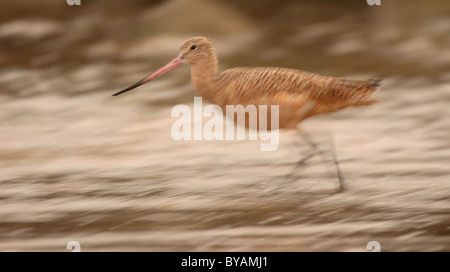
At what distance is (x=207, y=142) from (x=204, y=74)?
0.41 metres

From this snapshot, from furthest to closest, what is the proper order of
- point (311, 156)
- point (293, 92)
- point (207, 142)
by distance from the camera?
point (207, 142)
point (311, 156)
point (293, 92)

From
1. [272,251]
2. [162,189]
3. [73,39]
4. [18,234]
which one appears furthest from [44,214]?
[73,39]

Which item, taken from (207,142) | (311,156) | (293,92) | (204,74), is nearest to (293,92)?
(293,92)

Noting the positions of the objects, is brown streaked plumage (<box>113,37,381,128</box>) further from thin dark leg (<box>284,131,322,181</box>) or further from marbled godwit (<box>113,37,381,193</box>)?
thin dark leg (<box>284,131,322,181</box>)

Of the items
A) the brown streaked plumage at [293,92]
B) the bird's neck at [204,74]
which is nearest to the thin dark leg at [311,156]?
the brown streaked plumage at [293,92]

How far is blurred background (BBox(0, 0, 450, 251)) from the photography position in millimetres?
3420

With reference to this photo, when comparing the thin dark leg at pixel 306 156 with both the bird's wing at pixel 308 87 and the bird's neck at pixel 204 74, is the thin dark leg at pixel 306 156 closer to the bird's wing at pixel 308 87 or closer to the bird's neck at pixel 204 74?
the bird's wing at pixel 308 87

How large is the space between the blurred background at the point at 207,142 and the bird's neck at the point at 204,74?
320 mm

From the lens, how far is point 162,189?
383 cm

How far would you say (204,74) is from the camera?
405cm

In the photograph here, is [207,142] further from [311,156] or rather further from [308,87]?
[308,87]

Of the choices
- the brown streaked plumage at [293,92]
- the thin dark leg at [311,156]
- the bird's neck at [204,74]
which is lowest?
the thin dark leg at [311,156]

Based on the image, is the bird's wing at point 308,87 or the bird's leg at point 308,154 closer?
the bird's wing at point 308,87

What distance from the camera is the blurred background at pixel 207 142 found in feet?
11.2
